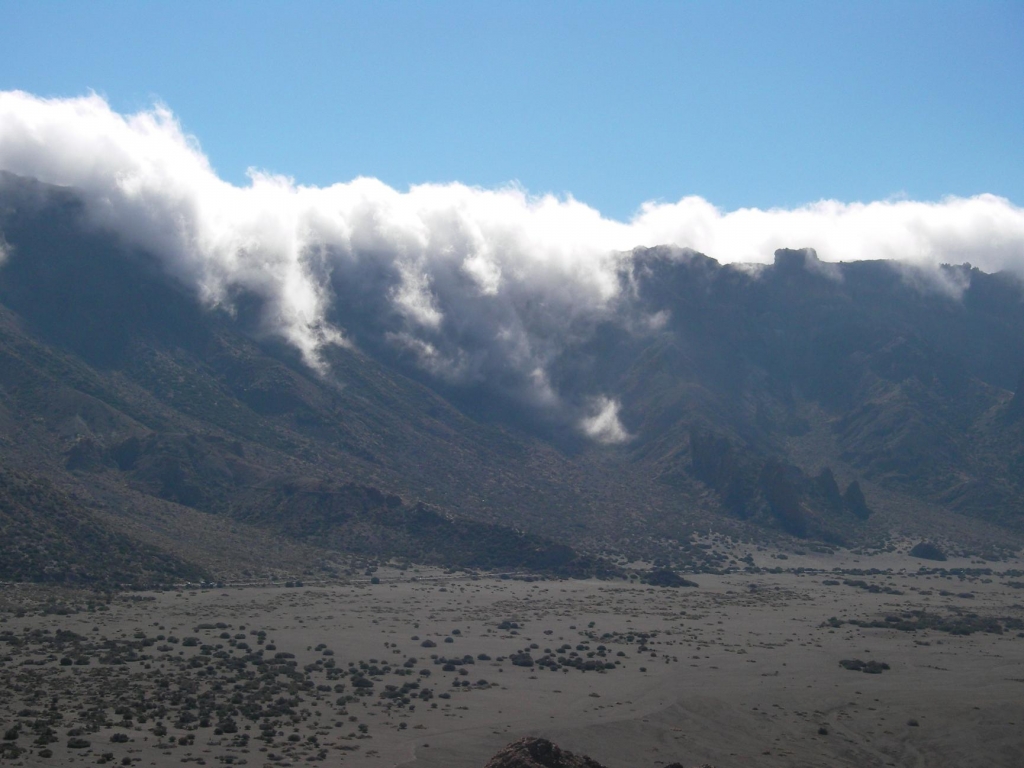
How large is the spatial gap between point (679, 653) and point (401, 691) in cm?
2368

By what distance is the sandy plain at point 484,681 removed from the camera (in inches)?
1852

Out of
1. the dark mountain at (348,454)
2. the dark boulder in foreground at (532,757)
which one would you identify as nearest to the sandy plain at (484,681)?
the dark boulder in foreground at (532,757)

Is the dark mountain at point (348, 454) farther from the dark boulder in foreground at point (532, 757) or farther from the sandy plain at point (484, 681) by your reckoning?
the dark boulder in foreground at point (532, 757)

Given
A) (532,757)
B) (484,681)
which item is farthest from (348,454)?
(532,757)

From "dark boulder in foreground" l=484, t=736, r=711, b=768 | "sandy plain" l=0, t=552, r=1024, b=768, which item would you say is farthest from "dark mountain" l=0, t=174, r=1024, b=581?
"dark boulder in foreground" l=484, t=736, r=711, b=768

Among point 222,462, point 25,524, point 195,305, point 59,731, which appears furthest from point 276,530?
point 59,731

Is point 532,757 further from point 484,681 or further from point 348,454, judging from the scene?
point 348,454

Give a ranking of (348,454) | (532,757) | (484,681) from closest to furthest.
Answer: (532,757), (484,681), (348,454)

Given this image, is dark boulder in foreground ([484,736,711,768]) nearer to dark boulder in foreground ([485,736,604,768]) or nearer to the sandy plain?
dark boulder in foreground ([485,736,604,768])

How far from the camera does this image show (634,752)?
48938 mm

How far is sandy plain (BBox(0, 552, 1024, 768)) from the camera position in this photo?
47031 millimetres

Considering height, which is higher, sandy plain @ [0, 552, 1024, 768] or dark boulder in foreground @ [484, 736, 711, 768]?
dark boulder in foreground @ [484, 736, 711, 768]

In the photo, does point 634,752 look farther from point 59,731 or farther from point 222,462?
point 222,462

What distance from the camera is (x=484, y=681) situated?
203 feet
